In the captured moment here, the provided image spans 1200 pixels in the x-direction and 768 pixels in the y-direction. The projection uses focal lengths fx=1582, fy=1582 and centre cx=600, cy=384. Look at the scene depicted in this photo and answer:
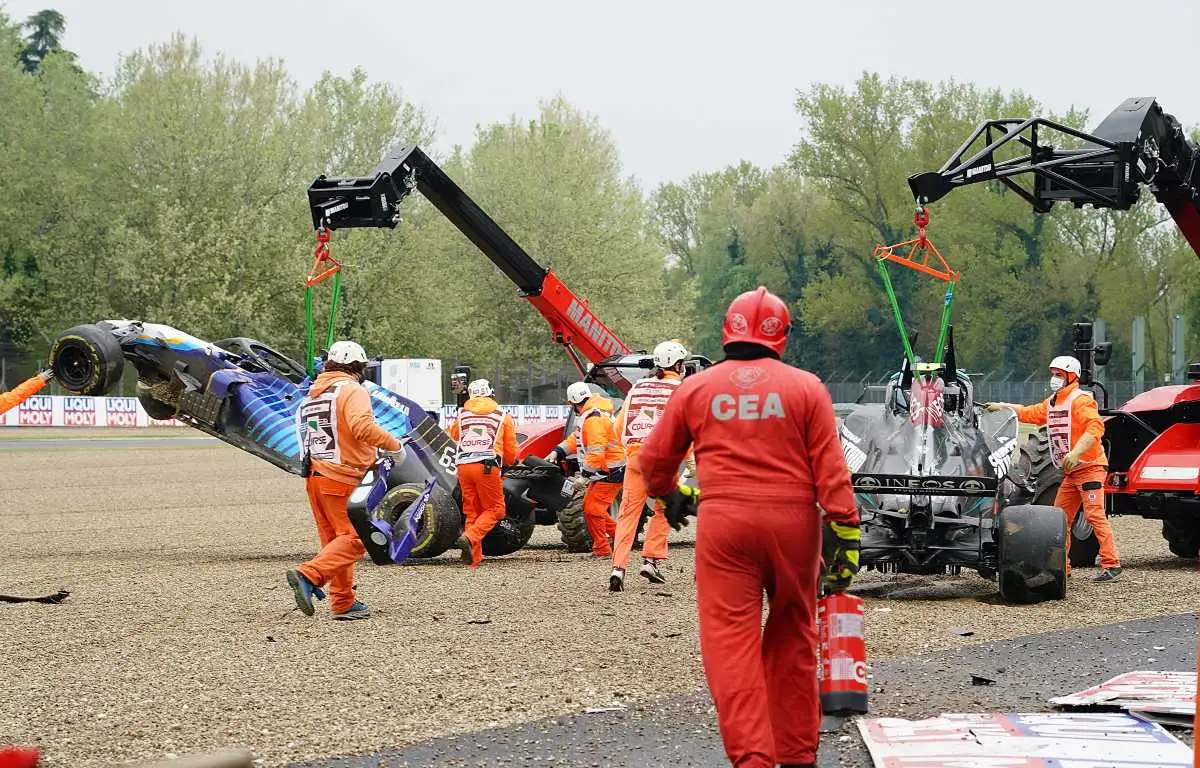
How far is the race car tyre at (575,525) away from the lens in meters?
16.2

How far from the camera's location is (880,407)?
→ 12.8 meters

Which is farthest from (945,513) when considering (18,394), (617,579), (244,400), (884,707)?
(18,394)

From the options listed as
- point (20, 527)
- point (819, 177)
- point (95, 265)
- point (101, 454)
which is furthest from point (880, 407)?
point (819, 177)

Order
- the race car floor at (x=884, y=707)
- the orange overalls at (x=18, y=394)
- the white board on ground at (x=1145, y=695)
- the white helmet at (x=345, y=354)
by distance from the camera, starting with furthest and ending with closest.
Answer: the orange overalls at (x=18, y=394) < the white helmet at (x=345, y=354) < the white board on ground at (x=1145, y=695) < the race car floor at (x=884, y=707)

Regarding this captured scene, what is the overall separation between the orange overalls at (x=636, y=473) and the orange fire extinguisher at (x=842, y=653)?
5691 millimetres

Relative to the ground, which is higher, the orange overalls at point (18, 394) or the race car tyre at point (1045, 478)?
the orange overalls at point (18, 394)

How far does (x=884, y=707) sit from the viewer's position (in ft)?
25.2

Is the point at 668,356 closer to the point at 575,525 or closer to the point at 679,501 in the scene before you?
the point at 575,525

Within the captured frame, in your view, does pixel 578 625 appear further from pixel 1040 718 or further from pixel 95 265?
pixel 95 265

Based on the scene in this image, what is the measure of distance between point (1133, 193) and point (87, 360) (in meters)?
9.97

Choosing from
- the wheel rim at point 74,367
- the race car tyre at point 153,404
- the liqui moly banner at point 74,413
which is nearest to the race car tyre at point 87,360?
the wheel rim at point 74,367

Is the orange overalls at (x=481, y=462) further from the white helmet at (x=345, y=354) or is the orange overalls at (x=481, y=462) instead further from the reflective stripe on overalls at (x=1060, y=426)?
the reflective stripe on overalls at (x=1060, y=426)

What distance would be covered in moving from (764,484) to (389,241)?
164 feet

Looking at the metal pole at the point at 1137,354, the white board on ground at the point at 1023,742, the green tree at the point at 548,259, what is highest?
the green tree at the point at 548,259
